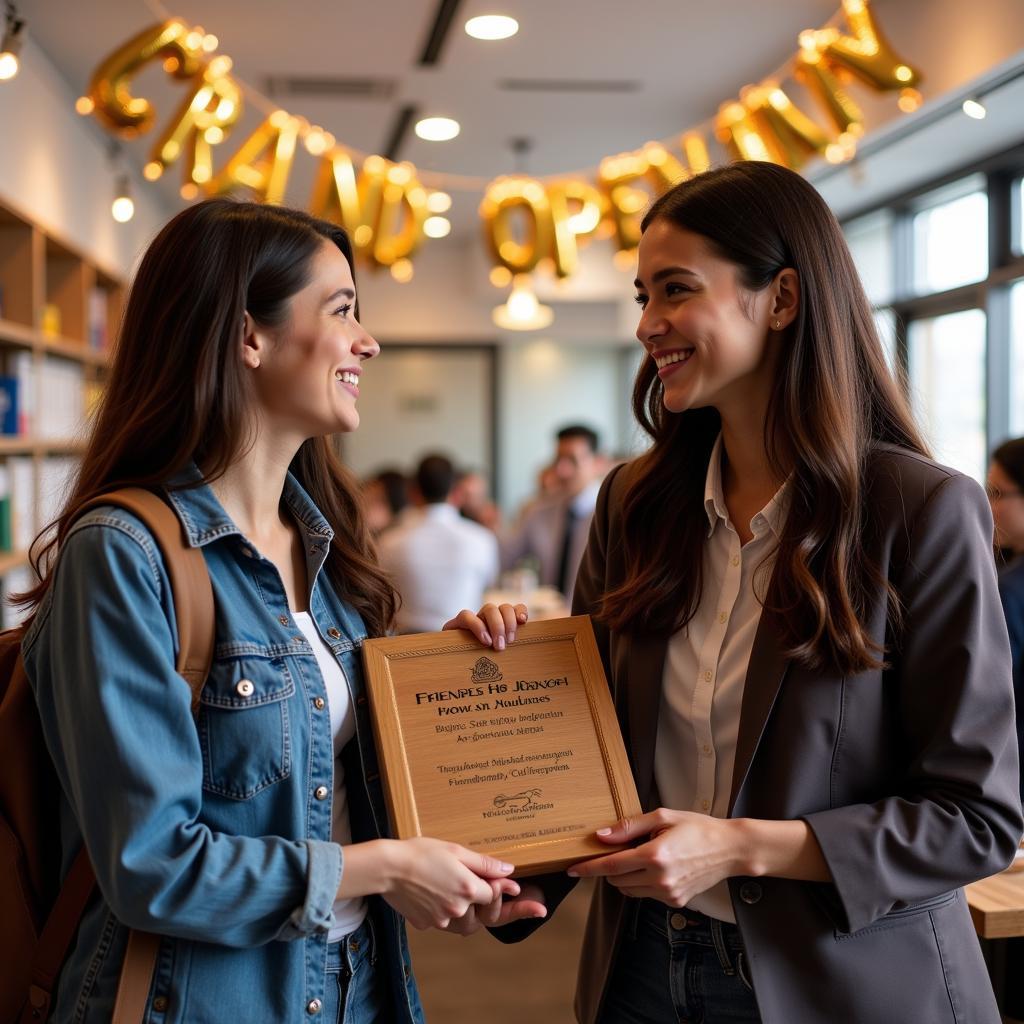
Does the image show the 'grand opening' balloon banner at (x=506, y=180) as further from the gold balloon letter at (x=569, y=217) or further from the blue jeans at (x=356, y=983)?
the blue jeans at (x=356, y=983)

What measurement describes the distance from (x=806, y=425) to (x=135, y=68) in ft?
10.5

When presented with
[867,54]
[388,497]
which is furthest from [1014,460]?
[388,497]

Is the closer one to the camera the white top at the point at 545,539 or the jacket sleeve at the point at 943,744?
the jacket sleeve at the point at 943,744

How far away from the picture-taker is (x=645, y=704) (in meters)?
1.61

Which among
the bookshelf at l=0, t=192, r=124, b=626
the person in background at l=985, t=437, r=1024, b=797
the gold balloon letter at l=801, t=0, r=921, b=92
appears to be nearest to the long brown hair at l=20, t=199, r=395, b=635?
the person in background at l=985, t=437, r=1024, b=797

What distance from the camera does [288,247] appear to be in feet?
5.00

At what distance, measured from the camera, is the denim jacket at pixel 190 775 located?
123 centimetres

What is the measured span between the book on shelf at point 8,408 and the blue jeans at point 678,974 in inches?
140

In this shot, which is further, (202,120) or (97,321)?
(97,321)

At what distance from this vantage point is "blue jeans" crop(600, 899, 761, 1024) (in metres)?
1.50

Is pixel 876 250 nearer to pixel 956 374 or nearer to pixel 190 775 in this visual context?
pixel 956 374

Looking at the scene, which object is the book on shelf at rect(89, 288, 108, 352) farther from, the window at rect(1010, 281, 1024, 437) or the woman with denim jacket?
the woman with denim jacket

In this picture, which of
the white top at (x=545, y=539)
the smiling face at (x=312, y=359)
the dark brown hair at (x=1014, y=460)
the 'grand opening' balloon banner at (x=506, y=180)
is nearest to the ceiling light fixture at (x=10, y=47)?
the 'grand opening' balloon banner at (x=506, y=180)

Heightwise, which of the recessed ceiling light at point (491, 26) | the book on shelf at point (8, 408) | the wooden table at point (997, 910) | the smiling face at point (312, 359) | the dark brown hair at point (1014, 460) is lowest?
the wooden table at point (997, 910)
